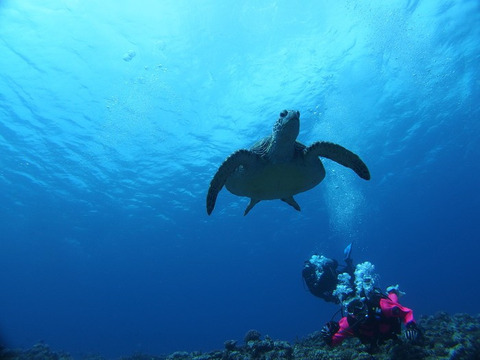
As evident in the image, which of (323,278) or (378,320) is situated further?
(323,278)

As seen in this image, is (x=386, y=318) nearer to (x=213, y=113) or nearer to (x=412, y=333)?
(x=412, y=333)

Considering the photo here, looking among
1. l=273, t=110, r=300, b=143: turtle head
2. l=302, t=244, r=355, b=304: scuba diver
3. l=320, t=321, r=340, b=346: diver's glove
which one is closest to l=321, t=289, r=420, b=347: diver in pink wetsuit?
l=320, t=321, r=340, b=346: diver's glove

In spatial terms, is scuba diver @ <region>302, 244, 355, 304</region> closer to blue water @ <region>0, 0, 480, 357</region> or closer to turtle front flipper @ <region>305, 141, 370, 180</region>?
turtle front flipper @ <region>305, 141, 370, 180</region>

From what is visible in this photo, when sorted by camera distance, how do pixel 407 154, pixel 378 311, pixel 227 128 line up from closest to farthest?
pixel 378 311 < pixel 227 128 < pixel 407 154

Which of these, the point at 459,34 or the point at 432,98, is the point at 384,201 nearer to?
the point at 432,98

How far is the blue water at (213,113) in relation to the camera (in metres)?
14.2

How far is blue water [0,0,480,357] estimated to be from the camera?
46.5 ft

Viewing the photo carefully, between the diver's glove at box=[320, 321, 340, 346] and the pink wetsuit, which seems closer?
the pink wetsuit

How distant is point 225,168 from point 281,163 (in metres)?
1.25

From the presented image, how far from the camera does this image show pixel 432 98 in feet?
68.9

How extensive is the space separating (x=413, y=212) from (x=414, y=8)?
124 feet

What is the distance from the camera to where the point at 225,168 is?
5.83 metres

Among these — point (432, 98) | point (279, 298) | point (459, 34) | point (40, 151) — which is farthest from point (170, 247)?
point (279, 298)

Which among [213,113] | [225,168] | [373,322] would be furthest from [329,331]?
[213,113]
